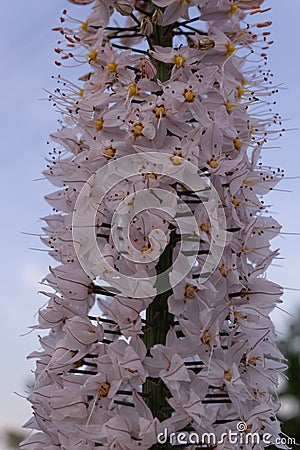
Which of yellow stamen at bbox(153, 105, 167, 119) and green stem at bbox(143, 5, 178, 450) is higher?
yellow stamen at bbox(153, 105, 167, 119)

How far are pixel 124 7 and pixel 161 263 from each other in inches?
53.4

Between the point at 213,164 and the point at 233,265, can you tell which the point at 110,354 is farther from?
the point at 213,164

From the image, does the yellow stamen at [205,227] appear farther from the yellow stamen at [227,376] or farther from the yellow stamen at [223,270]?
the yellow stamen at [227,376]

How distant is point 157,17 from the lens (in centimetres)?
345

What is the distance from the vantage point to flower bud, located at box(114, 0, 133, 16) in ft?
11.9

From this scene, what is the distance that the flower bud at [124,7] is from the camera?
362 centimetres

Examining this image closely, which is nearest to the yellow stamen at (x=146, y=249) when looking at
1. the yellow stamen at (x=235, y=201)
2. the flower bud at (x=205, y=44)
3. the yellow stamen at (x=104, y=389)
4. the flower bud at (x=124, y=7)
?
the yellow stamen at (x=235, y=201)

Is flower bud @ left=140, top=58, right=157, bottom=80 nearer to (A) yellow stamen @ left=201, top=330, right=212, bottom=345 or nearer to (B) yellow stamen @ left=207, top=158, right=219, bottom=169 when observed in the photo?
(B) yellow stamen @ left=207, top=158, right=219, bottom=169

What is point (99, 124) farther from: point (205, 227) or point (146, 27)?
point (205, 227)

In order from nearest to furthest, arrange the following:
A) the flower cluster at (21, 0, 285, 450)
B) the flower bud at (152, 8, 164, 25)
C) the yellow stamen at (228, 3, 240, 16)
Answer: the flower cluster at (21, 0, 285, 450) → the flower bud at (152, 8, 164, 25) → the yellow stamen at (228, 3, 240, 16)

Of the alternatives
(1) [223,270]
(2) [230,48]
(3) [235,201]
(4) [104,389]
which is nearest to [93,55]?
(2) [230,48]

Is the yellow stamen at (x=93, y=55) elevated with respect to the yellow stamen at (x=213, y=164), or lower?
elevated

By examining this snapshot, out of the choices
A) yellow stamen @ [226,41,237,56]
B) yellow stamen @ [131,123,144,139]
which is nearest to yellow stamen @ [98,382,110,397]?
yellow stamen @ [131,123,144,139]

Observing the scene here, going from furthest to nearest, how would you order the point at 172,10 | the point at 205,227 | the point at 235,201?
the point at 172,10 < the point at 235,201 < the point at 205,227
